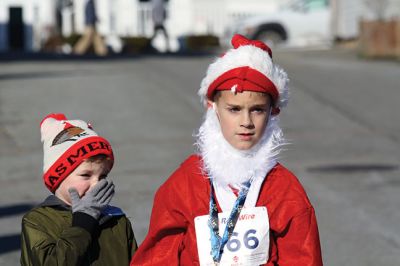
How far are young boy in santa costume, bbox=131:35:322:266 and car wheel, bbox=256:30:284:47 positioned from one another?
27.4m

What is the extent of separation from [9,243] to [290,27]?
25016mm

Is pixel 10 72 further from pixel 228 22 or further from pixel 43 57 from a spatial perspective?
pixel 228 22

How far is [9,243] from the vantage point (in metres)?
7.77

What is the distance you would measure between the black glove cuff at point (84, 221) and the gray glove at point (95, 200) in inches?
0.6

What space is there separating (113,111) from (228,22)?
103 feet

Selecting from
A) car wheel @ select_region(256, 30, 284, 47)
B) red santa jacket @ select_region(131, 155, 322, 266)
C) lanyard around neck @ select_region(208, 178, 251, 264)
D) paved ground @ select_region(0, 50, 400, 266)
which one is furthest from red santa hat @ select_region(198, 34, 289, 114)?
car wheel @ select_region(256, 30, 284, 47)

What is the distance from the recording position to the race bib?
13.1 ft

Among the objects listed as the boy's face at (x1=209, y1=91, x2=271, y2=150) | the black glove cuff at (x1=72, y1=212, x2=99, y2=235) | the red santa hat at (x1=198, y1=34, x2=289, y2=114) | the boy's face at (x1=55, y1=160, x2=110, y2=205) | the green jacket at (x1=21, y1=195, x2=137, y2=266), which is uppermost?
the red santa hat at (x1=198, y1=34, x2=289, y2=114)

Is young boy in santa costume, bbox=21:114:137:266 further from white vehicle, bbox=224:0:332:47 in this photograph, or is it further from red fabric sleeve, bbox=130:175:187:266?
white vehicle, bbox=224:0:332:47

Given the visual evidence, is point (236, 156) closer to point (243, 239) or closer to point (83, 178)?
point (243, 239)

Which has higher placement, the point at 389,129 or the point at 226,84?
the point at 226,84

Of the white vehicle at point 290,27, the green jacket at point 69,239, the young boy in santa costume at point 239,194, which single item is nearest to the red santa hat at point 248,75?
the young boy in santa costume at point 239,194

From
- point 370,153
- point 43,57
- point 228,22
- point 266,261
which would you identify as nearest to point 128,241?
point 266,261

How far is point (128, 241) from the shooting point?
440cm
